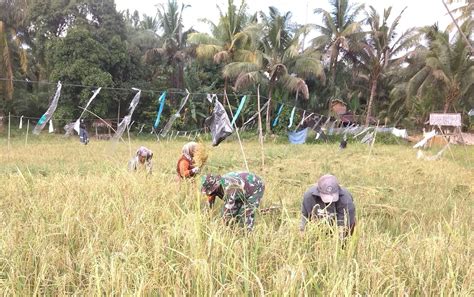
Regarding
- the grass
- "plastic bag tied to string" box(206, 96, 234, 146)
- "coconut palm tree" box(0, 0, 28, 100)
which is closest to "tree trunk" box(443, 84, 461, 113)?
"plastic bag tied to string" box(206, 96, 234, 146)

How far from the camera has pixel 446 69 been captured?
16.4 m

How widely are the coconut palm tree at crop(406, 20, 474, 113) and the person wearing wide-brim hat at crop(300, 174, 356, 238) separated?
1503 cm

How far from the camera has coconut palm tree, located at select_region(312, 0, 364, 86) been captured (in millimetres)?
18859

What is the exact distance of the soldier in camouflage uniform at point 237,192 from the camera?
10.5 feet

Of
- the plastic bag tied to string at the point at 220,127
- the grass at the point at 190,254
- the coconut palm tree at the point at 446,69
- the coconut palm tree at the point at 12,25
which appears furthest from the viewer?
the coconut palm tree at the point at 446,69

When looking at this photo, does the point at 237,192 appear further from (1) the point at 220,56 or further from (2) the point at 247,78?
(1) the point at 220,56

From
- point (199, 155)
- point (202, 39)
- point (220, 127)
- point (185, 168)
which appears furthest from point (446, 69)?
point (185, 168)

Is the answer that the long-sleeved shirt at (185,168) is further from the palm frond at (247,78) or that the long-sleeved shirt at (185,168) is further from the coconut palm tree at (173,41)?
the coconut palm tree at (173,41)

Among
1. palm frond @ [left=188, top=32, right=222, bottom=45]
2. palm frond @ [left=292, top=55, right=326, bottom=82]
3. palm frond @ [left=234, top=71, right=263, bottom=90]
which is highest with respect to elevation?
palm frond @ [left=188, top=32, right=222, bottom=45]

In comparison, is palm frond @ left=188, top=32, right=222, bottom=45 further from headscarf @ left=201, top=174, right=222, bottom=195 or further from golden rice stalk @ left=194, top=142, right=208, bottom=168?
headscarf @ left=201, top=174, right=222, bottom=195

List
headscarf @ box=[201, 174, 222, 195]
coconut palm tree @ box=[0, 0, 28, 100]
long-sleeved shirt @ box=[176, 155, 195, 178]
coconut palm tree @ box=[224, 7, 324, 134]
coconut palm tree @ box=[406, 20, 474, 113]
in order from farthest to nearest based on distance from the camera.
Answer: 1. coconut palm tree @ box=[224, 7, 324, 134]
2. coconut palm tree @ box=[406, 20, 474, 113]
3. coconut palm tree @ box=[0, 0, 28, 100]
4. long-sleeved shirt @ box=[176, 155, 195, 178]
5. headscarf @ box=[201, 174, 222, 195]

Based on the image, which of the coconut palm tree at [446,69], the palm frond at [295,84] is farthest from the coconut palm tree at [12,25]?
the coconut palm tree at [446,69]

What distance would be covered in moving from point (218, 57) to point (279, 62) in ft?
8.29

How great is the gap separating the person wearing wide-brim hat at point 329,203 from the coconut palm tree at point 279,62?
1380 centimetres
